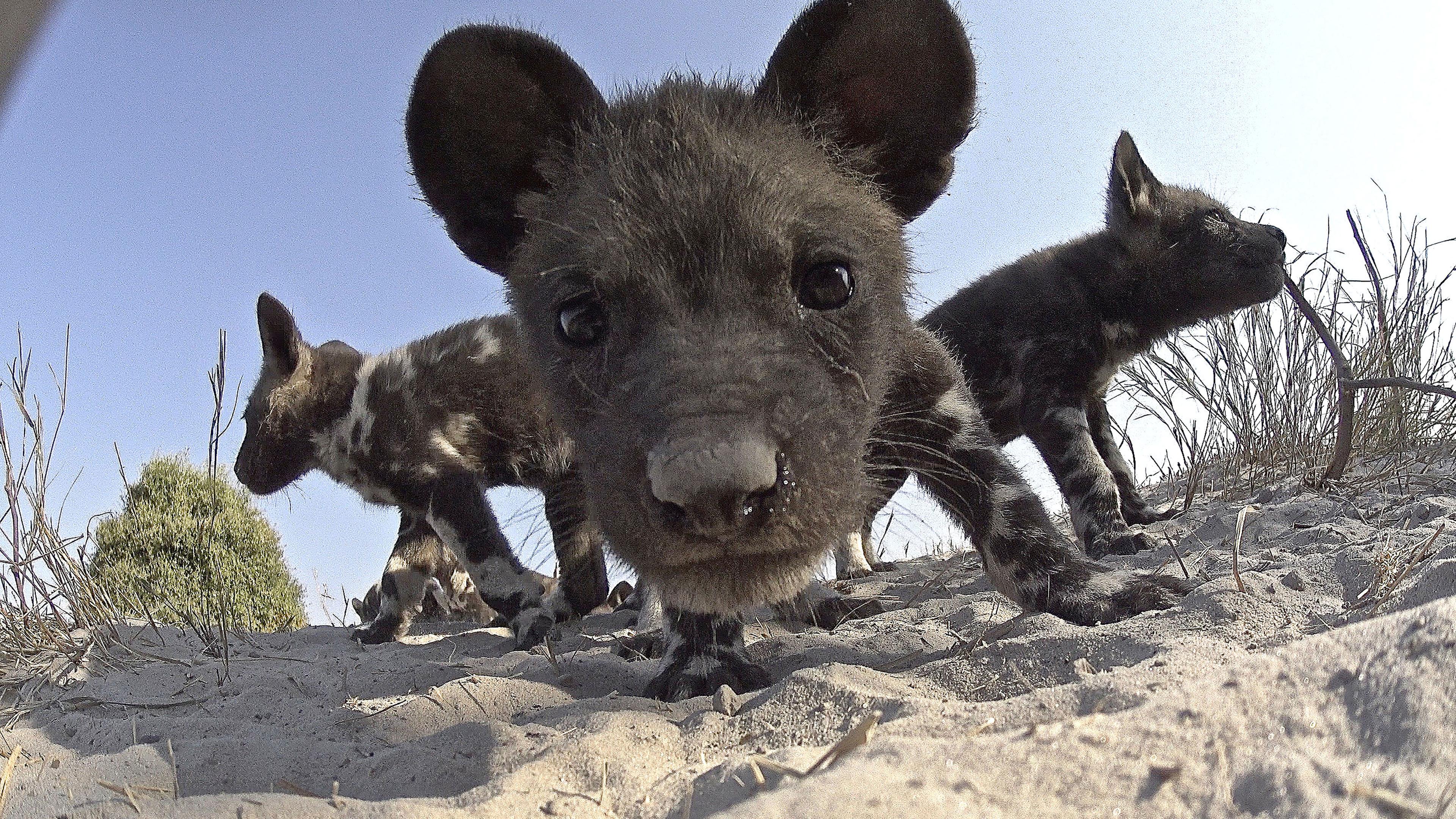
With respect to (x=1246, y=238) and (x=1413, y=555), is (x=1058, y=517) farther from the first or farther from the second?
(x=1413, y=555)

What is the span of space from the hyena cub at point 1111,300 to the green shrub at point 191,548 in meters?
6.73

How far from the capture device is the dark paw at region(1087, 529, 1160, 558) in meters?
5.26

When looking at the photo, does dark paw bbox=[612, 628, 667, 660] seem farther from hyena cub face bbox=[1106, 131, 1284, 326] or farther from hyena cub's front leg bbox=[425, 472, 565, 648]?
hyena cub face bbox=[1106, 131, 1284, 326]

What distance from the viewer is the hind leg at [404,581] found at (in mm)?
6742

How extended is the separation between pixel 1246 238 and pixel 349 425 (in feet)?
20.9

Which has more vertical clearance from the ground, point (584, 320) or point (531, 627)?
point (584, 320)

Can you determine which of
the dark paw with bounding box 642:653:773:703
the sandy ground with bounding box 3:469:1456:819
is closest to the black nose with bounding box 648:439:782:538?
the sandy ground with bounding box 3:469:1456:819

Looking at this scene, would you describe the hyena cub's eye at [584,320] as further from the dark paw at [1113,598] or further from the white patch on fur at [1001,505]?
the dark paw at [1113,598]

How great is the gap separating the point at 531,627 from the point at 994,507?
2.82 metres

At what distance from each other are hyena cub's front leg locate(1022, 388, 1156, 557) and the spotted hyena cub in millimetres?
27

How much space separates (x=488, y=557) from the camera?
19.0 ft

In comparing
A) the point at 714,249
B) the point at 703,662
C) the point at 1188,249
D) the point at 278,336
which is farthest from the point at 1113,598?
the point at 278,336

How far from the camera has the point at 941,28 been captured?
10.3 ft

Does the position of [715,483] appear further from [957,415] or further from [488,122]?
[488,122]
